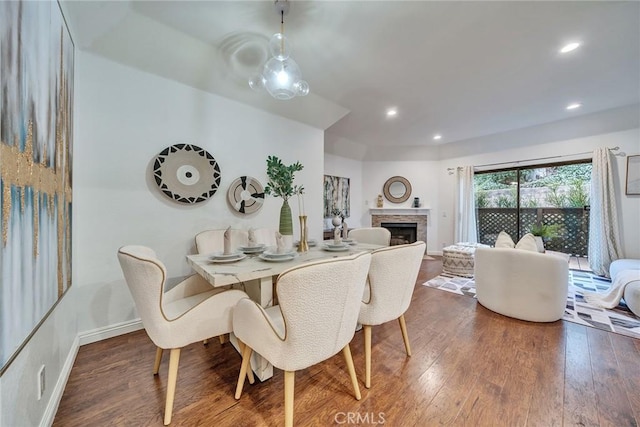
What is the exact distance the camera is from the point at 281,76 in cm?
192

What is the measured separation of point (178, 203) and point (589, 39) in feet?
14.3

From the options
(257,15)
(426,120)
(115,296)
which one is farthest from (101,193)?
(426,120)

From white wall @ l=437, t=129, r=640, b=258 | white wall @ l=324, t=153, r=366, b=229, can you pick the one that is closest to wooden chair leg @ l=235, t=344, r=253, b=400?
white wall @ l=324, t=153, r=366, b=229

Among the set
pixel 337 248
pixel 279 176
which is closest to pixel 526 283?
pixel 337 248

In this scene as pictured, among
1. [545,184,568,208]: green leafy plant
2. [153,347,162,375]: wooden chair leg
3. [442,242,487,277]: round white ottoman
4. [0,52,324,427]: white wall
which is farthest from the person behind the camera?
[545,184,568,208]: green leafy plant

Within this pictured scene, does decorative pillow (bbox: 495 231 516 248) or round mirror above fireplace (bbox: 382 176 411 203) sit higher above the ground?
round mirror above fireplace (bbox: 382 176 411 203)

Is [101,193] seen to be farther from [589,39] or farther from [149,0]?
[589,39]

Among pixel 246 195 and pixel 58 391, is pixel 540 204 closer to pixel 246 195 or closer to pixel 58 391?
pixel 246 195

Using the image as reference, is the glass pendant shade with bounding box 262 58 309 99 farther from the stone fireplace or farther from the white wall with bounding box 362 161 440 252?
the stone fireplace

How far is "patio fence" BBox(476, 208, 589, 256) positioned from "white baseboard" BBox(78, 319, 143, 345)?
6.52 metres

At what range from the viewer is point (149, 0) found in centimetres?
180

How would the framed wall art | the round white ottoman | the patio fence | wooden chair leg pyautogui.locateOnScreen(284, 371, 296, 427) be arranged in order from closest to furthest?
wooden chair leg pyautogui.locateOnScreen(284, 371, 296, 427), the framed wall art, the round white ottoman, the patio fence

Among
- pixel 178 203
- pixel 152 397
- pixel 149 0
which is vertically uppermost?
pixel 149 0

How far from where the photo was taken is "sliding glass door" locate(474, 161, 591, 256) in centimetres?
437
